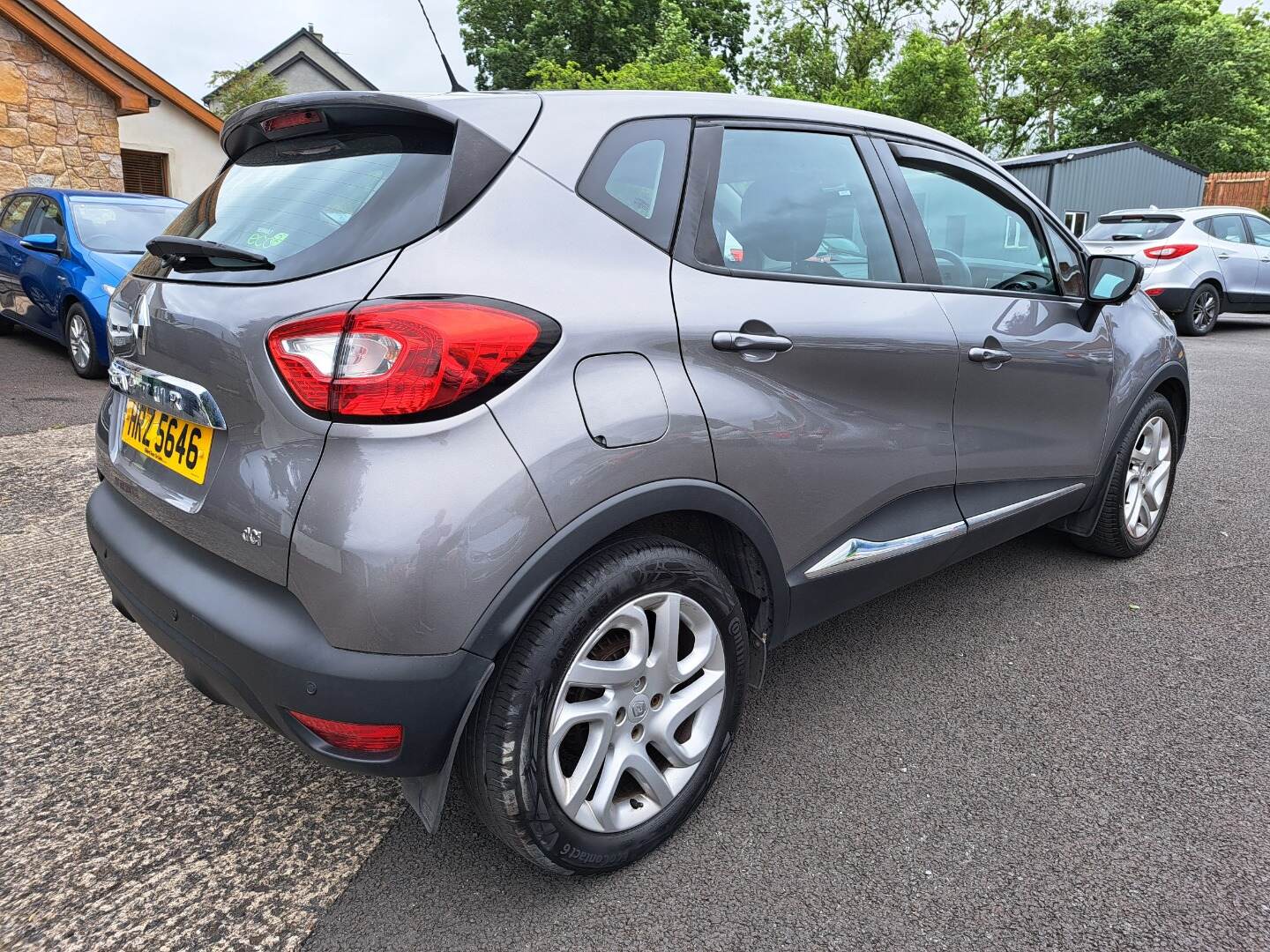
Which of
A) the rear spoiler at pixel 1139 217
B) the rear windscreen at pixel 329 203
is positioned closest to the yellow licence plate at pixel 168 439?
the rear windscreen at pixel 329 203

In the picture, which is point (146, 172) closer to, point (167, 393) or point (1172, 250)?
point (1172, 250)

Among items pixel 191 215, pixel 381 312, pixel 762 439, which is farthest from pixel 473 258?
pixel 191 215

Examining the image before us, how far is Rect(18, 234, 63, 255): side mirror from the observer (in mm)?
7508

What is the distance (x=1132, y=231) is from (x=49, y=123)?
47.4ft

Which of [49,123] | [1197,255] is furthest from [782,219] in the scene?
[49,123]

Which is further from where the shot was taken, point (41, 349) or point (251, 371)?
point (41, 349)

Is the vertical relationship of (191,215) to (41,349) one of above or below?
above

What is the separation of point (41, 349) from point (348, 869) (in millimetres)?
9112

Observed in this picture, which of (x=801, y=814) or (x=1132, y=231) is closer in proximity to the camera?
(x=801, y=814)

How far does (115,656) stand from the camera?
2918mm

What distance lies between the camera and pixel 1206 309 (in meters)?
11.8

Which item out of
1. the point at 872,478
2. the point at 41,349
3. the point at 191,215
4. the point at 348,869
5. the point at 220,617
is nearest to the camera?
the point at 220,617

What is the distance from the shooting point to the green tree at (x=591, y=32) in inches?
1379

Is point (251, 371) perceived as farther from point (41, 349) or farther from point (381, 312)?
point (41, 349)
